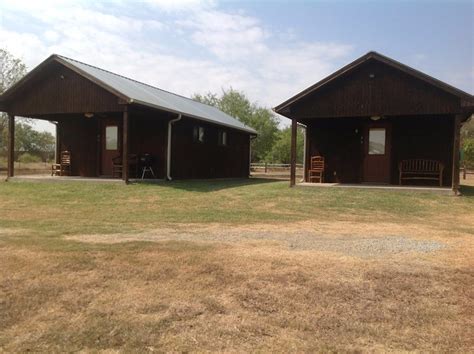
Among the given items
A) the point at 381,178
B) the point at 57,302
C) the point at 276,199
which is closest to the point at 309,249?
the point at 57,302

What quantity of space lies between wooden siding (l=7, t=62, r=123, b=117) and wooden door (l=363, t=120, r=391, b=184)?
7.97 metres

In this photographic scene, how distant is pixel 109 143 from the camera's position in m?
17.5

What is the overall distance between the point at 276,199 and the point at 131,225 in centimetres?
472

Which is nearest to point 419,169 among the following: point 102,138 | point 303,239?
point 303,239

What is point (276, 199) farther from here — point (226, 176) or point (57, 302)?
point (226, 176)

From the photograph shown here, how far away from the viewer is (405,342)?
3.65m

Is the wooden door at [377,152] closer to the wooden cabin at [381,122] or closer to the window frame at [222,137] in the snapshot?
the wooden cabin at [381,122]

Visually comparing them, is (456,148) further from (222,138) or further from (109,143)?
(109,143)

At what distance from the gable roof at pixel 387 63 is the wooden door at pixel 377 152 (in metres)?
2.54

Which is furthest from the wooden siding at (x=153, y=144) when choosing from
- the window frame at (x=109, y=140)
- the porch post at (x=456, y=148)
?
the porch post at (x=456, y=148)

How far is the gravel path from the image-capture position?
19.9 feet

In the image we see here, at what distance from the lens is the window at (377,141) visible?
1538cm

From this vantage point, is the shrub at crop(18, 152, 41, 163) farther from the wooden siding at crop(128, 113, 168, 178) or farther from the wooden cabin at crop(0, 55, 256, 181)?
the wooden siding at crop(128, 113, 168, 178)

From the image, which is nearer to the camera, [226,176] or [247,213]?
[247,213]
